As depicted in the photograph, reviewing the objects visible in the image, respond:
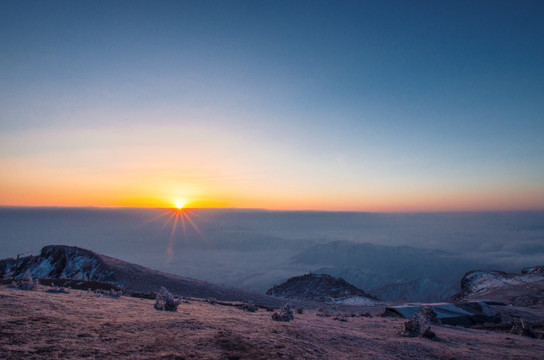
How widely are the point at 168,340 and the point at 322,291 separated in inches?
1128

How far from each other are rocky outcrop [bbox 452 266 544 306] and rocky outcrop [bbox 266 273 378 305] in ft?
38.1

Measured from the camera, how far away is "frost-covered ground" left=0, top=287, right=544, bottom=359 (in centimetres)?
488

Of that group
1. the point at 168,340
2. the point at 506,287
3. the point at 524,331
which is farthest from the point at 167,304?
the point at 506,287

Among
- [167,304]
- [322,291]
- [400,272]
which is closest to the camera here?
[167,304]

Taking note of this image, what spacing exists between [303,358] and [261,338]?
1.11 metres

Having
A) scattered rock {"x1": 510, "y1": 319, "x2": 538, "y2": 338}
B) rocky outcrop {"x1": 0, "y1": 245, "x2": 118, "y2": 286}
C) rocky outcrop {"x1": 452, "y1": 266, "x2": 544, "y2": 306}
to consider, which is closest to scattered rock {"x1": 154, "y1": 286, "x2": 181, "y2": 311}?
scattered rock {"x1": 510, "y1": 319, "x2": 538, "y2": 338}

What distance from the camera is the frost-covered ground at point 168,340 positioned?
4.88 meters

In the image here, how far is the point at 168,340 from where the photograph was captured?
18.3 ft

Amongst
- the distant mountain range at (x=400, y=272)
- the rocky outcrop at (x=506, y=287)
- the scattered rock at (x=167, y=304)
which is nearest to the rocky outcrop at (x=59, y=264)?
the scattered rock at (x=167, y=304)

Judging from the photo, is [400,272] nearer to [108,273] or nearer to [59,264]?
[108,273]

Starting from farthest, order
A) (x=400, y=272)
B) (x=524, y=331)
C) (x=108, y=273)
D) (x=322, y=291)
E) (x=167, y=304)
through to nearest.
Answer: (x=400, y=272)
(x=322, y=291)
(x=108, y=273)
(x=524, y=331)
(x=167, y=304)

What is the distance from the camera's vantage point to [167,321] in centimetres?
689

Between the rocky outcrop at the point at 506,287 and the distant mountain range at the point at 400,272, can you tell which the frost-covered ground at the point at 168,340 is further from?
the distant mountain range at the point at 400,272

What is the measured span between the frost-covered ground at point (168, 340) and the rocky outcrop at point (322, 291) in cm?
2062
